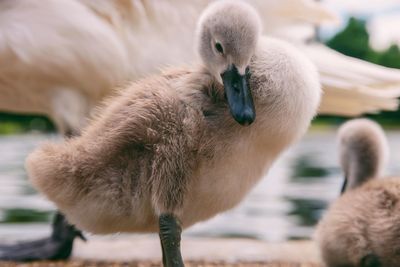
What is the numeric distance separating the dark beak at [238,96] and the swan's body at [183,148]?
0.20 feet

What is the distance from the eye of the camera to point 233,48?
5.17ft

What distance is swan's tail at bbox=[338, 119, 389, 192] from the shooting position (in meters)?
2.46

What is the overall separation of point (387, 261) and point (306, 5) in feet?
3.59

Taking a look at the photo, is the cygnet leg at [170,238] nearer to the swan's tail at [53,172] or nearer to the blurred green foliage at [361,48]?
the swan's tail at [53,172]

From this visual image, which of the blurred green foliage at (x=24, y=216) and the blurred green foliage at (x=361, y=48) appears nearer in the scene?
the blurred green foliage at (x=24, y=216)

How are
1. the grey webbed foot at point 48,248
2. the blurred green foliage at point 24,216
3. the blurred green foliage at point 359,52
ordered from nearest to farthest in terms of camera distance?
the grey webbed foot at point 48,248, the blurred green foliage at point 24,216, the blurred green foliage at point 359,52

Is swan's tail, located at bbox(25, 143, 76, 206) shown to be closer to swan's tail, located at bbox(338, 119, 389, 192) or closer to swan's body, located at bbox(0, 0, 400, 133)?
swan's body, located at bbox(0, 0, 400, 133)

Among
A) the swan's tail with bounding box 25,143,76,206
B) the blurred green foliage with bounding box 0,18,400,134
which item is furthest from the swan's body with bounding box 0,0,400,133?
the blurred green foliage with bounding box 0,18,400,134

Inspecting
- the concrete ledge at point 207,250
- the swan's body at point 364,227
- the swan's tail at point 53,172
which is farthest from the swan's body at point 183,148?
the concrete ledge at point 207,250

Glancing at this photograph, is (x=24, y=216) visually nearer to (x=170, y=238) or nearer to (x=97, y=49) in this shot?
(x=97, y=49)

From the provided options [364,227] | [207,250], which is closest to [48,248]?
[207,250]

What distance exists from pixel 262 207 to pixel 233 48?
2682mm

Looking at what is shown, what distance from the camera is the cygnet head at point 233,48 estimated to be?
1.54 metres

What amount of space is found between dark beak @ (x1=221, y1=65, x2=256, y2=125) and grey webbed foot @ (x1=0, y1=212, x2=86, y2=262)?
1332mm
